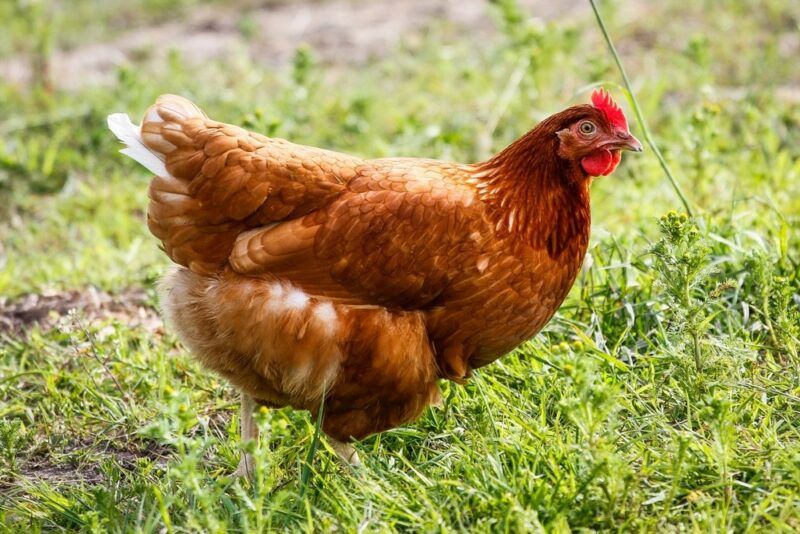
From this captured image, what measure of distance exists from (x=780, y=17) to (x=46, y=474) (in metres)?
6.18

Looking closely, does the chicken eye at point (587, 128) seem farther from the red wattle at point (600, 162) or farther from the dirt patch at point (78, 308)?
the dirt patch at point (78, 308)

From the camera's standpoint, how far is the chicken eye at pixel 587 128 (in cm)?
321

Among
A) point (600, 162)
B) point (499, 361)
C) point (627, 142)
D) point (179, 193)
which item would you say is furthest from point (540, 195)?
point (179, 193)

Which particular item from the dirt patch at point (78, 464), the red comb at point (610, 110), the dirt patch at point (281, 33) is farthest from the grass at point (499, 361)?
the dirt patch at point (281, 33)

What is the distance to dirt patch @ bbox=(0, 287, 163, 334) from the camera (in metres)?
4.43

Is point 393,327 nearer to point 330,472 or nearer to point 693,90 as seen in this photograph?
point 330,472

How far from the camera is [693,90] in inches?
258

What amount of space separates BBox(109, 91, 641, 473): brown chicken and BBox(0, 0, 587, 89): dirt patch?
458cm

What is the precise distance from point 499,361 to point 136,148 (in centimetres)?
159

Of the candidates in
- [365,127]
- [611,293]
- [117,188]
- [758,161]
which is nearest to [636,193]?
[758,161]

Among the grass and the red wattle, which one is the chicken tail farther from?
the red wattle

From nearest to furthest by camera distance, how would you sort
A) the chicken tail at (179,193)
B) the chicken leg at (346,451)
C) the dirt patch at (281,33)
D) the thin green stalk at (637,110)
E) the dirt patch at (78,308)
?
1. the chicken tail at (179,193)
2. the chicken leg at (346,451)
3. the thin green stalk at (637,110)
4. the dirt patch at (78,308)
5. the dirt patch at (281,33)

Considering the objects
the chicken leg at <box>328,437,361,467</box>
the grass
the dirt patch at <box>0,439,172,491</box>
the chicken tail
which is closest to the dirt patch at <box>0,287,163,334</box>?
the grass

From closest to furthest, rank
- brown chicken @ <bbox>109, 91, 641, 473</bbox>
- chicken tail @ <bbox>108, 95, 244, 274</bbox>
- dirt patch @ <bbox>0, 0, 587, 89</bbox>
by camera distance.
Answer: brown chicken @ <bbox>109, 91, 641, 473</bbox> < chicken tail @ <bbox>108, 95, 244, 274</bbox> < dirt patch @ <bbox>0, 0, 587, 89</bbox>
